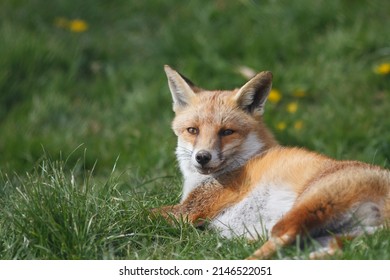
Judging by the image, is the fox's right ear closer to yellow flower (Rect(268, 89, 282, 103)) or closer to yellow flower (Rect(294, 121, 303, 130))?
yellow flower (Rect(294, 121, 303, 130))

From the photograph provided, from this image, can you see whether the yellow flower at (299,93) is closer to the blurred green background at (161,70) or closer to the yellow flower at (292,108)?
the blurred green background at (161,70)

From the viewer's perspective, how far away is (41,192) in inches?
200

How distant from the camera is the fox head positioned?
5.62 meters

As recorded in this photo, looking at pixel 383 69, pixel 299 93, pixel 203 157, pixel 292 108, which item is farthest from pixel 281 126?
pixel 203 157

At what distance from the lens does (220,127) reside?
575cm

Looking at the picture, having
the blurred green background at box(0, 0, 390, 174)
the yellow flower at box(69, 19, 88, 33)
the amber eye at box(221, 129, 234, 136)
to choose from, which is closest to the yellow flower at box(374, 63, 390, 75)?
the blurred green background at box(0, 0, 390, 174)

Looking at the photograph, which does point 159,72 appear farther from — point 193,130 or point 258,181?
point 258,181

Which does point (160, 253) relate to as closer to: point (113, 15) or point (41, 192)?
point (41, 192)

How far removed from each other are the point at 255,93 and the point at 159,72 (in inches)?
169

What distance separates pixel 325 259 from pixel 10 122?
5.89 m

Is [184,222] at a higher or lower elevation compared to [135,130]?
higher

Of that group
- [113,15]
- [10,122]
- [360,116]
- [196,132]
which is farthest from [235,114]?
[113,15]

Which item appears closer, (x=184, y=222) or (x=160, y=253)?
(x=160, y=253)

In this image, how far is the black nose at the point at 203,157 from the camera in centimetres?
551
